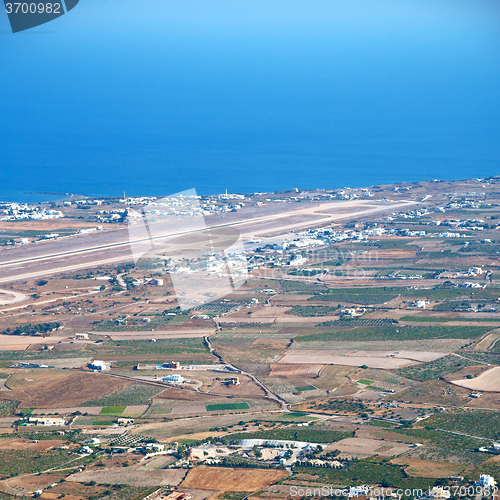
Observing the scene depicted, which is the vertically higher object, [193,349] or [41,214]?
[41,214]

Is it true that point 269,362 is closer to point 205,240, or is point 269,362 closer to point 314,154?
point 205,240

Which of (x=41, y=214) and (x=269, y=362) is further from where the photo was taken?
(x=41, y=214)

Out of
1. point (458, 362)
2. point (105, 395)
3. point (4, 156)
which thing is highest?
point (4, 156)

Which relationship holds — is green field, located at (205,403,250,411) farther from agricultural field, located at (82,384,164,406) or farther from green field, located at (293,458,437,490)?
green field, located at (293,458,437,490)

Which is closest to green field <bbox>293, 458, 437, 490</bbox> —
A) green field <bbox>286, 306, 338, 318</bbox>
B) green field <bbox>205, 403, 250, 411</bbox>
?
green field <bbox>205, 403, 250, 411</bbox>

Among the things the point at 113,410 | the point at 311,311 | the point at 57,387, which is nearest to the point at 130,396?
the point at 113,410

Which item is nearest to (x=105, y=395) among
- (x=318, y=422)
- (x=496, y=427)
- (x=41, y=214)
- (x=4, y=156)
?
(x=318, y=422)

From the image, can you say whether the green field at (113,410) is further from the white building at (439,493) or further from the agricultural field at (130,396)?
the white building at (439,493)

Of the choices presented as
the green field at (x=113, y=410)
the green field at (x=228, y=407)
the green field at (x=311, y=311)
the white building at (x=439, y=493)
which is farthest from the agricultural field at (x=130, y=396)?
the green field at (x=311, y=311)
